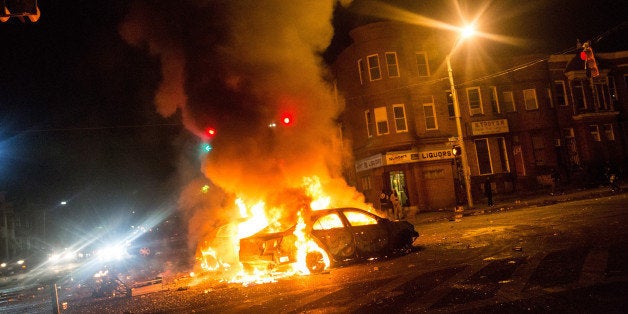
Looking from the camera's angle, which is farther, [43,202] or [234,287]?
[43,202]

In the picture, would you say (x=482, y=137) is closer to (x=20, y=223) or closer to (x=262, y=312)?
(x=262, y=312)

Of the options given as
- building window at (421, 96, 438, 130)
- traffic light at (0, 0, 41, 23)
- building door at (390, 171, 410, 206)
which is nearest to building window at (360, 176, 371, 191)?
building door at (390, 171, 410, 206)

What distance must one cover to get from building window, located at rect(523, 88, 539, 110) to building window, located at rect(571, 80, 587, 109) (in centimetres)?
320

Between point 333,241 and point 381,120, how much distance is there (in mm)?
17384

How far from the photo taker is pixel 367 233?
9.88 meters

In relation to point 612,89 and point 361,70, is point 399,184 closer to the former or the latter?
point 361,70

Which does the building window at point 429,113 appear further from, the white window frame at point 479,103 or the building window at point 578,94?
the building window at point 578,94

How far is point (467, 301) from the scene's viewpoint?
5.60m

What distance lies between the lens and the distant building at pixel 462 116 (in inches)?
1007

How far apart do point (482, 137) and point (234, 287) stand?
22.4 metres

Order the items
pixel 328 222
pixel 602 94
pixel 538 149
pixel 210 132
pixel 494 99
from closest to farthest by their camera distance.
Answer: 1. pixel 328 222
2. pixel 210 132
3. pixel 494 99
4. pixel 538 149
5. pixel 602 94

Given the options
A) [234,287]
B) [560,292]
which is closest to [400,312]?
[560,292]

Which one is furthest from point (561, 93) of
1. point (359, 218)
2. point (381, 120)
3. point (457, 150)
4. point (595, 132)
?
point (359, 218)

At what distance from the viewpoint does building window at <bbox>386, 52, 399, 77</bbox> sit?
25.9 m
